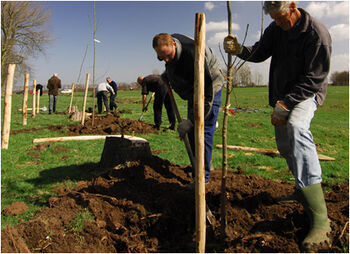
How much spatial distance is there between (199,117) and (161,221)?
1.39 meters

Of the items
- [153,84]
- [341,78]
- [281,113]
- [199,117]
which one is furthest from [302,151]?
[341,78]

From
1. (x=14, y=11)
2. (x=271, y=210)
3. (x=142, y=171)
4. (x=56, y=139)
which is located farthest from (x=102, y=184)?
(x=14, y=11)

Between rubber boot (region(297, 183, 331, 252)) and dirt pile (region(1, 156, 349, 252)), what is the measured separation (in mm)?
98

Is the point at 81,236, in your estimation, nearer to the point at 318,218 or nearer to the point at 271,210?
the point at 271,210

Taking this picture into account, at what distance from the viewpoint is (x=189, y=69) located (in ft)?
10.4

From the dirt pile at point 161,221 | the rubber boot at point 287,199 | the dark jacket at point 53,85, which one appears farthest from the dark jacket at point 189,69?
the dark jacket at point 53,85

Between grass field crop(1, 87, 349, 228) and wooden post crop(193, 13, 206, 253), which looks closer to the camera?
wooden post crop(193, 13, 206, 253)

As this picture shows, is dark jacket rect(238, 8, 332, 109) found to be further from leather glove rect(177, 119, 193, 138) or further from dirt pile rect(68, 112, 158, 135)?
dirt pile rect(68, 112, 158, 135)

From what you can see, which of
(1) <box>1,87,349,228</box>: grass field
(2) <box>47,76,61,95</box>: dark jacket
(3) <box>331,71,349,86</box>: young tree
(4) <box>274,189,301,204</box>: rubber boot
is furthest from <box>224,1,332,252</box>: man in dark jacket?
(3) <box>331,71,349,86</box>: young tree

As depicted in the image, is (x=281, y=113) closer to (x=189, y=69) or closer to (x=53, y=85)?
(x=189, y=69)

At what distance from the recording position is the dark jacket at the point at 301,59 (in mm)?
2145

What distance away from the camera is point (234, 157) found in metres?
5.47

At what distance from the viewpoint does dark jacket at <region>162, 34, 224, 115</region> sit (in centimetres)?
A: 303

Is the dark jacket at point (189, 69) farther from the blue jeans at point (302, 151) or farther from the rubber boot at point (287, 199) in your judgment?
the rubber boot at point (287, 199)
